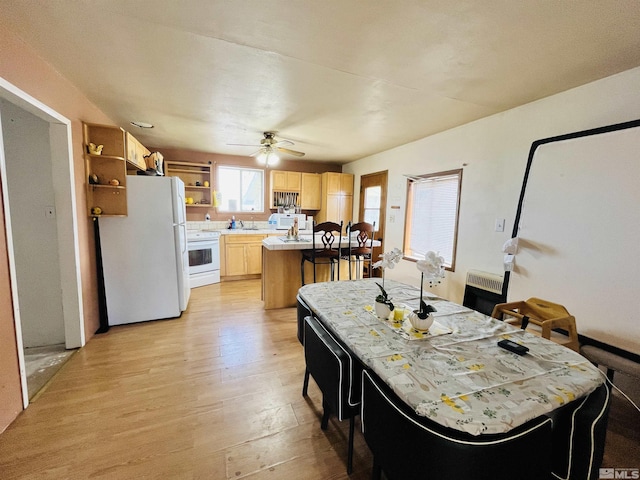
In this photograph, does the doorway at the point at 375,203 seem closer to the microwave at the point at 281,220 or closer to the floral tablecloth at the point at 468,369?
the microwave at the point at 281,220

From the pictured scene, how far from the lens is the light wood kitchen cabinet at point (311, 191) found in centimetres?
569

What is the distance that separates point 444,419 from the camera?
0.78 m

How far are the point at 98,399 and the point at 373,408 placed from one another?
77.0 inches

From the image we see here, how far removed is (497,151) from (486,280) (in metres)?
1.34

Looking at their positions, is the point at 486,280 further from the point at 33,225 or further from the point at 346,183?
the point at 33,225

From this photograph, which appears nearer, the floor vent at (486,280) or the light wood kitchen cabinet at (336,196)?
the floor vent at (486,280)

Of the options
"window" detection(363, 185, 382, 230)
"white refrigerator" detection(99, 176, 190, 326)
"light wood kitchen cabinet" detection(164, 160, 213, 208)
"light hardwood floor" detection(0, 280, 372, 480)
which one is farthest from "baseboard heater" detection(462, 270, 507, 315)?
"light wood kitchen cabinet" detection(164, 160, 213, 208)

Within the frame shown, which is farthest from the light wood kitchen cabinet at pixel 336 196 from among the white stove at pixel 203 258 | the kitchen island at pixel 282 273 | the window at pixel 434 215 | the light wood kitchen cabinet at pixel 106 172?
the light wood kitchen cabinet at pixel 106 172

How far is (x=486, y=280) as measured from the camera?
278cm

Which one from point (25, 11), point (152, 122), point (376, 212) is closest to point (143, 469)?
point (25, 11)

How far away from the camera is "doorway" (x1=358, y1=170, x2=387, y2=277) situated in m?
4.62

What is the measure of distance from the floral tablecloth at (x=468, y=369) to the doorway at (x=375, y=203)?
10.1 feet

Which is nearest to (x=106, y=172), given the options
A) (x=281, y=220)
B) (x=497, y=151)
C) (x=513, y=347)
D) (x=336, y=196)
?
(x=281, y=220)

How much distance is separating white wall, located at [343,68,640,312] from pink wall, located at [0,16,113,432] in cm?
387
